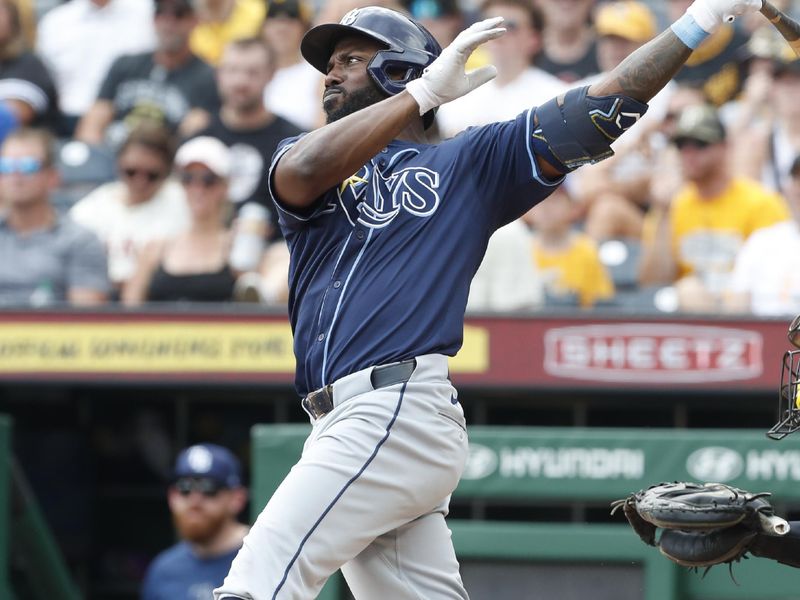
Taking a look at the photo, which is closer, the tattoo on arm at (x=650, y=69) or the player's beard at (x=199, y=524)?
the tattoo on arm at (x=650, y=69)

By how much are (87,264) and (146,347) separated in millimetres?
640

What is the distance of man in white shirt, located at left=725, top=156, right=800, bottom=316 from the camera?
20.1ft

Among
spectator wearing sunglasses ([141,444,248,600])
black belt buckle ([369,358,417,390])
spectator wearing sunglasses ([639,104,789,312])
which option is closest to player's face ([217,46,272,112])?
spectator wearing sunglasses ([639,104,789,312])

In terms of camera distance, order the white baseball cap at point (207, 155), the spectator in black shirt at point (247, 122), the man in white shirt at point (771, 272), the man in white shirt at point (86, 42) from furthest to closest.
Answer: the man in white shirt at point (86, 42)
the spectator in black shirt at point (247, 122)
the white baseball cap at point (207, 155)
the man in white shirt at point (771, 272)

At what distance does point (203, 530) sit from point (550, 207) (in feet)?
6.76

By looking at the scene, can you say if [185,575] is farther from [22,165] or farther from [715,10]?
[715,10]

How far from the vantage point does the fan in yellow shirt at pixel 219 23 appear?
27.7ft

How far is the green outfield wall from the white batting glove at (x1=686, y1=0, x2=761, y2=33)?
99.5 inches

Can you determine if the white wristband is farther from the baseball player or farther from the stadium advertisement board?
the stadium advertisement board

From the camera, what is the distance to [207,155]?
6.98 metres

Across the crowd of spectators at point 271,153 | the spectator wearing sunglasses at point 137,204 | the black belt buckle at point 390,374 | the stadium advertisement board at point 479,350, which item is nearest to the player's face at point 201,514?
the stadium advertisement board at point 479,350

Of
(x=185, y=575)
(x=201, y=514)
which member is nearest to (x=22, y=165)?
(x=201, y=514)

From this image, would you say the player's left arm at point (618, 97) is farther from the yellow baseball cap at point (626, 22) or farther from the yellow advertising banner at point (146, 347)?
the yellow baseball cap at point (626, 22)

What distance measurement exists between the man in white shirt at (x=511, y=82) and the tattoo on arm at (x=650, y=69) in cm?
426
